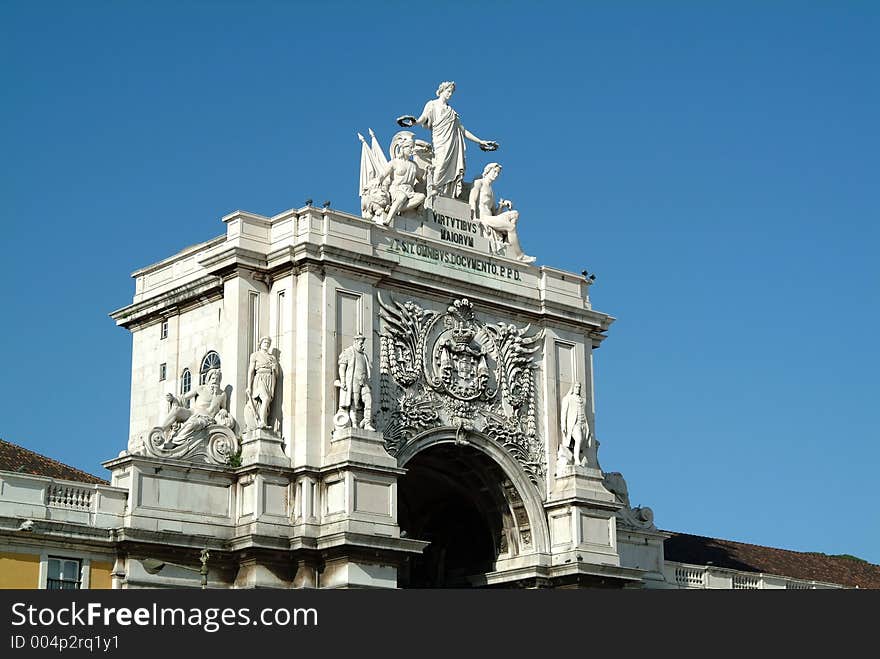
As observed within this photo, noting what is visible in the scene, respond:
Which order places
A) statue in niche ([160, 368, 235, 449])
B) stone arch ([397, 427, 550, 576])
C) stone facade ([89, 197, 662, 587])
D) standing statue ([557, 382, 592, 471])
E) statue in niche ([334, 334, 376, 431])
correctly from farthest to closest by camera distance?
standing statue ([557, 382, 592, 471]) < stone arch ([397, 427, 550, 576]) < statue in niche ([334, 334, 376, 431]) < statue in niche ([160, 368, 235, 449]) < stone facade ([89, 197, 662, 587])

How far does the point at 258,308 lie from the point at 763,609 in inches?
682

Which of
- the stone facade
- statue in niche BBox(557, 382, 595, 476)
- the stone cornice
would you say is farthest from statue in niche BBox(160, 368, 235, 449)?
statue in niche BBox(557, 382, 595, 476)

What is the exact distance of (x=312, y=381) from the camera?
46.3m

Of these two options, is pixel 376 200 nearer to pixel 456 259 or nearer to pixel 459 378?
pixel 456 259

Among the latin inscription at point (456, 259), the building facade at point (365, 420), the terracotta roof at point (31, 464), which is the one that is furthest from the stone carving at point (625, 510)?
the terracotta roof at point (31, 464)

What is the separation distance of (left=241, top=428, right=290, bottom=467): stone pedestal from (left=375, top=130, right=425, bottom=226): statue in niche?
→ 7020 millimetres

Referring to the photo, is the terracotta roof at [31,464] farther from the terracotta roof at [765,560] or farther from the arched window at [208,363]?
the terracotta roof at [765,560]

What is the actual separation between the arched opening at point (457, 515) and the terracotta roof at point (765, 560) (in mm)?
9090

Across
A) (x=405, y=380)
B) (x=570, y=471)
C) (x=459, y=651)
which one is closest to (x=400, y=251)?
(x=405, y=380)

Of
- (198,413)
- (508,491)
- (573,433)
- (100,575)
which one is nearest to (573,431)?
(573,433)

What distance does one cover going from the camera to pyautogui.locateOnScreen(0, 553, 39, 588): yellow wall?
41.8 m

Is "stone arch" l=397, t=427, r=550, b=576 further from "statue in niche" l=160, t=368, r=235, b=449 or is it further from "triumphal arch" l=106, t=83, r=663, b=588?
"statue in niche" l=160, t=368, r=235, b=449

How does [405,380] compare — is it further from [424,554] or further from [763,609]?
[763,609]

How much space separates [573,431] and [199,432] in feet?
34.6
